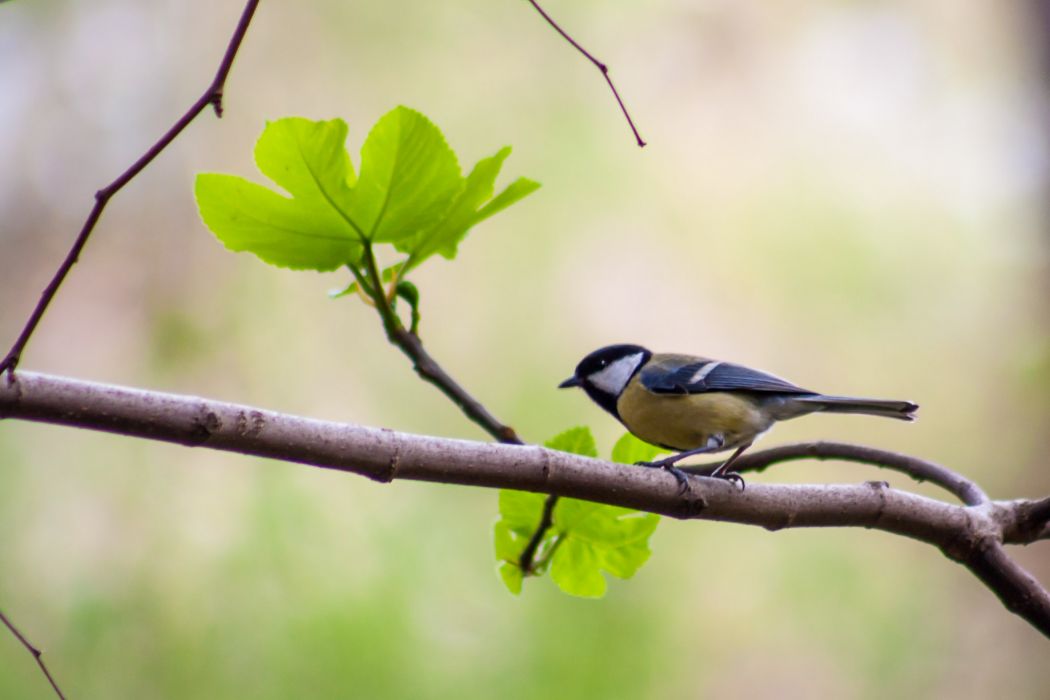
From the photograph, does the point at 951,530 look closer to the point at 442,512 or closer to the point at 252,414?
the point at 252,414

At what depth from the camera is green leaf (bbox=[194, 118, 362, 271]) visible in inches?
Result: 36.1

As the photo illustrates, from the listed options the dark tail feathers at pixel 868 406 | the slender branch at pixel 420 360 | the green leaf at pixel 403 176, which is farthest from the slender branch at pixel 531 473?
the dark tail feathers at pixel 868 406

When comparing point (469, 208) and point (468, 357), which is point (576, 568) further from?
point (468, 357)

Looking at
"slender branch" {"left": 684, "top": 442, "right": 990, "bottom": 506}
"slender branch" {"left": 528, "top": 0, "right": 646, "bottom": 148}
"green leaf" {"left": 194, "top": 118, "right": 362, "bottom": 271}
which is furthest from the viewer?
"slender branch" {"left": 684, "top": 442, "right": 990, "bottom": 506}

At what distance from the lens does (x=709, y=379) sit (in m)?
1.73

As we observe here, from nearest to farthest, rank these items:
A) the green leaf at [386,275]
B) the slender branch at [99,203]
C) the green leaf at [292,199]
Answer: the slender branch at [99,203] → the green leaf at [292,199] → the green leaf at [386,275]

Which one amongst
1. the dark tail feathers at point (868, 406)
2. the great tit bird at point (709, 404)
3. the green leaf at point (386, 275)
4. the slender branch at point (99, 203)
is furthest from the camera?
the great tit bird at point (709, 404)

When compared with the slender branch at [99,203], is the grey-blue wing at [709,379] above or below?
below

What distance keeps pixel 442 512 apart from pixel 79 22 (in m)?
1.78

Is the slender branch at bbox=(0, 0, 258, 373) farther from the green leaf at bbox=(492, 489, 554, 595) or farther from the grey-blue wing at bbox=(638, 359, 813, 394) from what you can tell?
the grey-blue wing at bbox=(638, 359, 813, 394)

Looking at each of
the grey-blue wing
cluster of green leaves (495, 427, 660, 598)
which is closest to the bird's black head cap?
the grey-blue wing

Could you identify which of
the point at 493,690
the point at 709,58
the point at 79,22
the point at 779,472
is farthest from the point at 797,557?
the point at 79,22

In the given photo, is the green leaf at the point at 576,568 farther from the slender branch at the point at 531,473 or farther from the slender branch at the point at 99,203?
the slender branch at the point at 99,203

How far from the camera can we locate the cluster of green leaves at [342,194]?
0.92 meters
